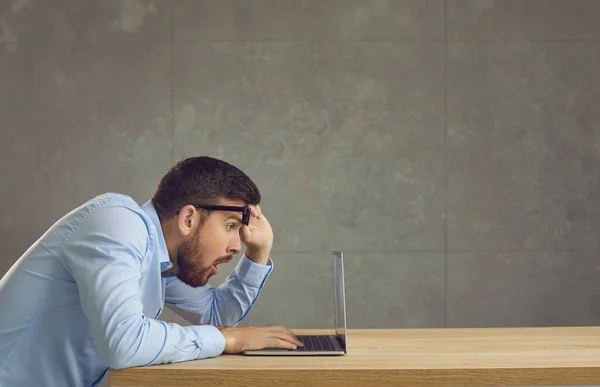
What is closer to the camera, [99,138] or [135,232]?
[135,232]

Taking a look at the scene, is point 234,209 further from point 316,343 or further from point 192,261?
point 316,343

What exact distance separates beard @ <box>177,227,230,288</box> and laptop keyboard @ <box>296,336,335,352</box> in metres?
0.31

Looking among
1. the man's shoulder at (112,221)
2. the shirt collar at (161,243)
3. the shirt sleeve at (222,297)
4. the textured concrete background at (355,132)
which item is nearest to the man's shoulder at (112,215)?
the man's shoulder at (112,221)

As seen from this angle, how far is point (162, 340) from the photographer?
Answer: 67.7 inches

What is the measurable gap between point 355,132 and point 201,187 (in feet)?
6.95

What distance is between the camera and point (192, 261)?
2.14m

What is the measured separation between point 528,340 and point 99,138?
8.74ft

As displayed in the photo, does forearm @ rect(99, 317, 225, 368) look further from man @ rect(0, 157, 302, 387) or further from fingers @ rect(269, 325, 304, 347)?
fingers @ rect(269, 325, 304, 347)

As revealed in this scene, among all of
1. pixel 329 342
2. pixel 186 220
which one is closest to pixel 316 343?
pixel 329 342

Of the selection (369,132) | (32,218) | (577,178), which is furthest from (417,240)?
(32,218)

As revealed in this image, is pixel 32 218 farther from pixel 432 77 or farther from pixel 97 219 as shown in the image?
pixel 97 219

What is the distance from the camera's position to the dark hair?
212 cm

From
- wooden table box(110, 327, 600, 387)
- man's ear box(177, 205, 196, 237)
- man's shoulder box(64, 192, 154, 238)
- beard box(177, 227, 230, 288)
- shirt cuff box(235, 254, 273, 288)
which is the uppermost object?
man's shoulder box(64, 192, 154, 238)

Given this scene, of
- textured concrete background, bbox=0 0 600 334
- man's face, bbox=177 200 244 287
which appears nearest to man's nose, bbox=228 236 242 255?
man's face, bbox=177 200 244 287
